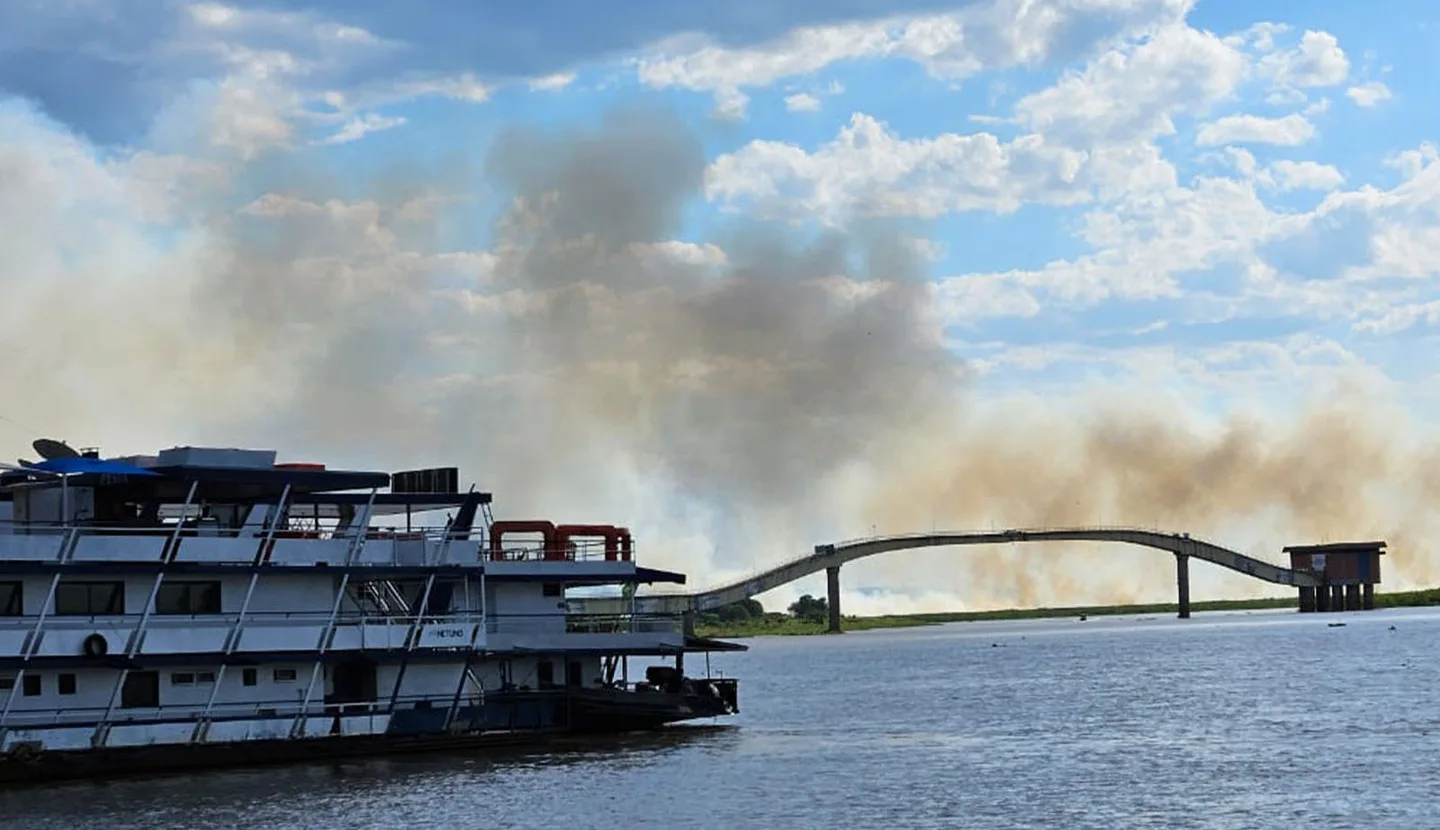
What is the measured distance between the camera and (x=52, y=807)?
48250mm

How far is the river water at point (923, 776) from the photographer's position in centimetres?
4628

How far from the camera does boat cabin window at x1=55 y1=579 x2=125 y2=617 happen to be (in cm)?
5253

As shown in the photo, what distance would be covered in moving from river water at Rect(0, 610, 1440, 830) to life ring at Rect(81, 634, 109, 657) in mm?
3347

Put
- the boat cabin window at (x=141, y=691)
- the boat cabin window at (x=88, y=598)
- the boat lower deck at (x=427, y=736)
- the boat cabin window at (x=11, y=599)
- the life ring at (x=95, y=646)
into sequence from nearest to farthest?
the boat lower deck at (x=427, y=736) < the boat cabin window at (x=11, y=599) < the life ring at (x=95, y=646) < the boat cabin window at (x=88, y=598) < the boat cabin window at (x=141, y=691)

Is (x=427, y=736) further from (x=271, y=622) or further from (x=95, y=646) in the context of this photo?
(x=95, y=646)

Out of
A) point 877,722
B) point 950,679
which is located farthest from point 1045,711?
point 950,679

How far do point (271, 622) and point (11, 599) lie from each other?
7.00 metres

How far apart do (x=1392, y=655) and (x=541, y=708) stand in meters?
67.7

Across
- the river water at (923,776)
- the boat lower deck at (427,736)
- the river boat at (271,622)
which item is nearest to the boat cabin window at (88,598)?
the river boat at (271,622)

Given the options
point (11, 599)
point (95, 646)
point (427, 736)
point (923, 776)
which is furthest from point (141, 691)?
point (923, 776)

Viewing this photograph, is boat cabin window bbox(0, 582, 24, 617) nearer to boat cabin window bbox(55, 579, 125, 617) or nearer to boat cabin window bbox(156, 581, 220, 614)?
boat cabin window bbox(55, 579, 125, 617)

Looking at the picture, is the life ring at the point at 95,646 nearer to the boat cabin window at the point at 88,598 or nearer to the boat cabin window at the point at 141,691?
the boat cabin window at the point at 88,598

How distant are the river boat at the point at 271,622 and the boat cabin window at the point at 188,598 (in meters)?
0.05

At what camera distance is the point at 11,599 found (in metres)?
51.8
